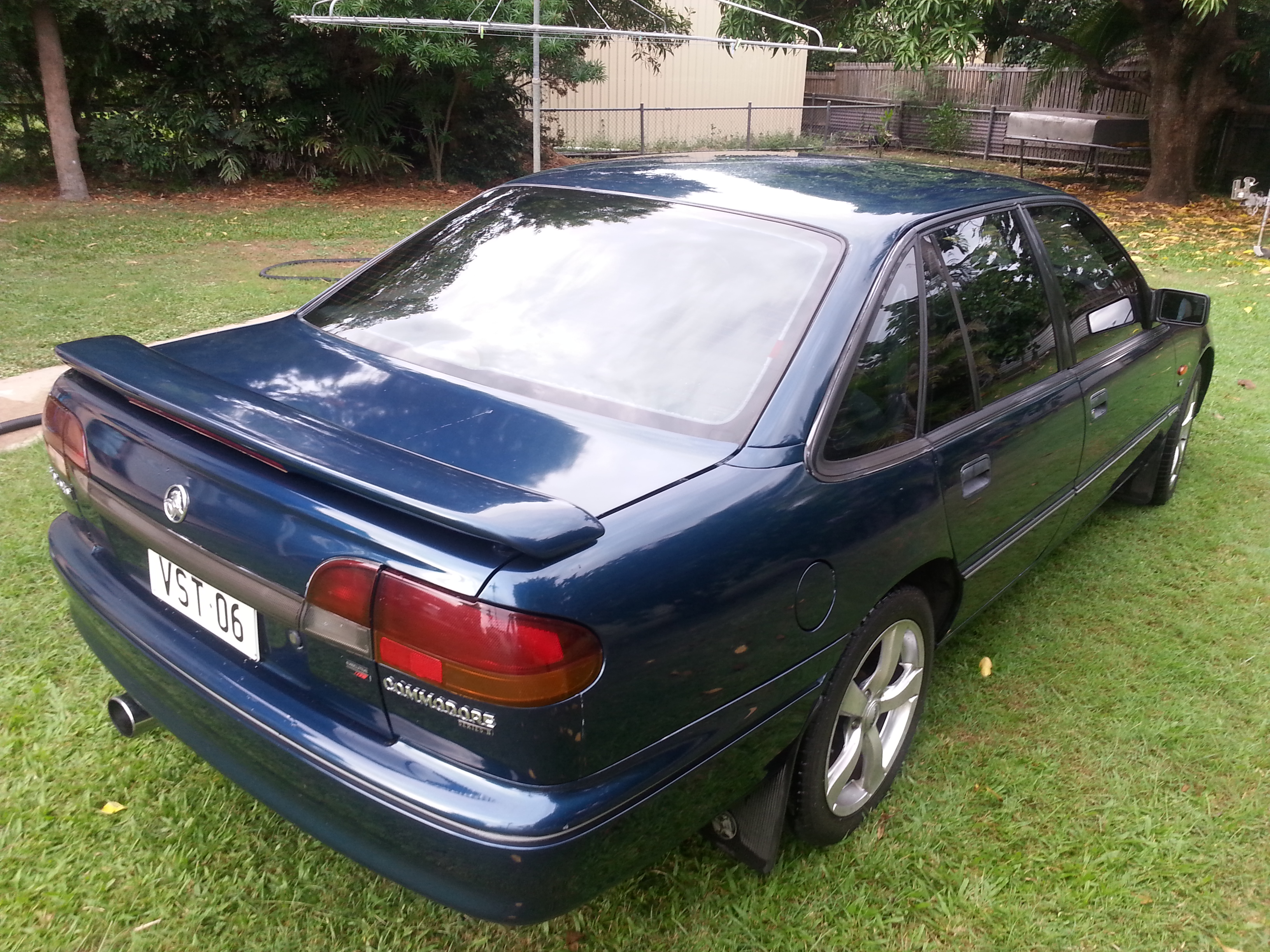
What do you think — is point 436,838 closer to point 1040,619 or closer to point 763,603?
point 763,603

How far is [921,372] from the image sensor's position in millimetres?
2441

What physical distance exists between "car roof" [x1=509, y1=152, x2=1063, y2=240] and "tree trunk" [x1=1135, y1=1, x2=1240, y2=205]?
12255 millimetres

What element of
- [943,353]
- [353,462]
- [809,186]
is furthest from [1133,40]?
[353,462]

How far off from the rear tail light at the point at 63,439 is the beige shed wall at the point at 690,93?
16.0 metres

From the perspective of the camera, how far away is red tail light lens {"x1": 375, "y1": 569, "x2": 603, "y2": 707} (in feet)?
5.22

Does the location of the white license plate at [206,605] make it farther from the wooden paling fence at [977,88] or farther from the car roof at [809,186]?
the wooden paling fence at [977,88]

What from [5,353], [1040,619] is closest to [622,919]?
[1040,619]

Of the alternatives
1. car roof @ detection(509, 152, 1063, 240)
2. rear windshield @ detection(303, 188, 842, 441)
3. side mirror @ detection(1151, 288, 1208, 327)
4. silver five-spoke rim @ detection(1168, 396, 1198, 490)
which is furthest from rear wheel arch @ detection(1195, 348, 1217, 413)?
rear windshield @ detection(303, 188, 842, 441)

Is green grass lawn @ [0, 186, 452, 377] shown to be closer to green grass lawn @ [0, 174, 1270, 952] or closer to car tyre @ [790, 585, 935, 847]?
green grass lawn @ [0, 174, 1270, 952]

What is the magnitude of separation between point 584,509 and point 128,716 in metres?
1.47

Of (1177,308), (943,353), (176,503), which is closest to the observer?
(176,503)

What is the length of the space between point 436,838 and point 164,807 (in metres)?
1.25

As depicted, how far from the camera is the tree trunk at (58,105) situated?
1146 cm

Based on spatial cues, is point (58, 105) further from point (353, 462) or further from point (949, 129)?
point (949, 129)
